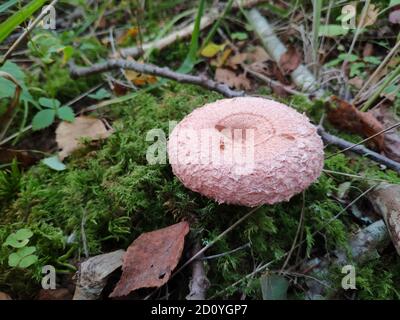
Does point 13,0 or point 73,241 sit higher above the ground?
point 13,0

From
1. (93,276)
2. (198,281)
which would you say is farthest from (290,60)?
(93,276)

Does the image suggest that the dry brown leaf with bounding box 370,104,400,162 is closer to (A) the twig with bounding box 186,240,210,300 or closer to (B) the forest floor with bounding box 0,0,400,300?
(B) the forest floor with bounding box 0,0,400,300

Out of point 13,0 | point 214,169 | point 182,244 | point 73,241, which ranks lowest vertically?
point 73,241

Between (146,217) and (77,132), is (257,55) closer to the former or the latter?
(77,132)

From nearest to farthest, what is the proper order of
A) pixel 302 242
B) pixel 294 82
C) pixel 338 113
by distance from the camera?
pixel 302 242 < pixel 338 113 < pixel 294 82

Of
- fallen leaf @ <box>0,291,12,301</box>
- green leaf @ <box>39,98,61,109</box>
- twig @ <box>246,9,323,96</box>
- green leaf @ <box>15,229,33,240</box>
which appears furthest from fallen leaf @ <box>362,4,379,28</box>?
fallen leaf @ <box>0,291,12,301</box>

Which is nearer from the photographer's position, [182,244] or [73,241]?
[182,244]
